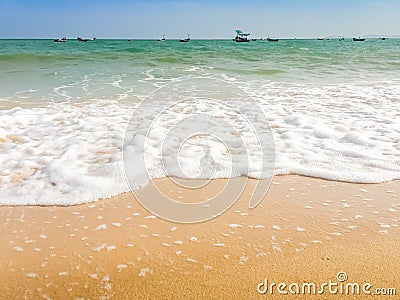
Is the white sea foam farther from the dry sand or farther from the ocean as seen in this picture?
the dry sand

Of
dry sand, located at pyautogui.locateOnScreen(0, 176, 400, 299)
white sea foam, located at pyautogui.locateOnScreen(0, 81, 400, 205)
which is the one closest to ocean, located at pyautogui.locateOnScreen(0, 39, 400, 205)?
white sea foam, located at pyautogui.locateOnScreen(0, 81, 400, 205)

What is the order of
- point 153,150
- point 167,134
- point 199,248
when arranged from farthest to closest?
point 167,134
point 153,150
point 199,248

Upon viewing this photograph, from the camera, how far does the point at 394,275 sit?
206 cm

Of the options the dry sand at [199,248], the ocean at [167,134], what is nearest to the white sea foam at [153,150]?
the ocean at [167,134]

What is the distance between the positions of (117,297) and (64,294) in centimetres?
29

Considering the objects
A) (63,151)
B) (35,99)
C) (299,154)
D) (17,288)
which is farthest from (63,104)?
(17,288)

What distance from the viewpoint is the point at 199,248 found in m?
2.36

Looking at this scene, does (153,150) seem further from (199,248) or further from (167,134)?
(199,248)

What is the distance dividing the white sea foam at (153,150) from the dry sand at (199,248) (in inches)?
15.6

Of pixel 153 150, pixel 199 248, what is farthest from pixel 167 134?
pixel 199 248

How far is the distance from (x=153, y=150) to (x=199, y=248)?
83.8 inches

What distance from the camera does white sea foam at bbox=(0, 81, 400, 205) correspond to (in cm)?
343

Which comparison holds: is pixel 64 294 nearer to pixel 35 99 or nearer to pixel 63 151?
pixel 63 151

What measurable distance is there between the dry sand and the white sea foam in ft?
1.30
